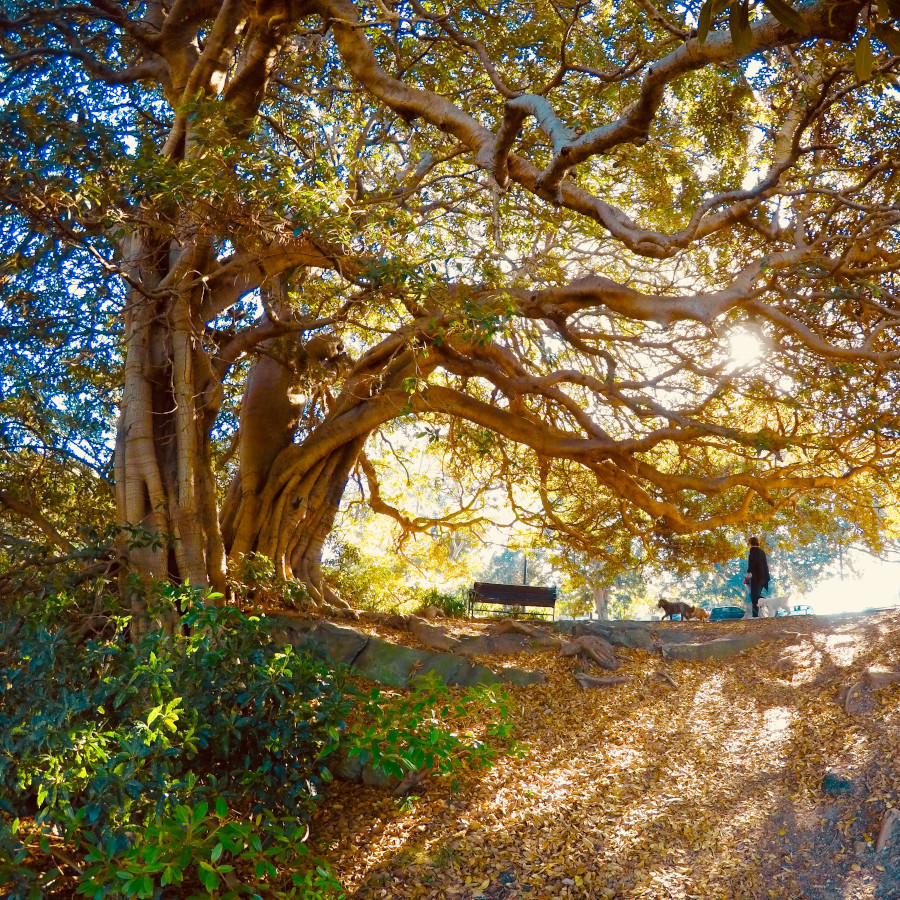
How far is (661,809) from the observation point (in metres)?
4.64

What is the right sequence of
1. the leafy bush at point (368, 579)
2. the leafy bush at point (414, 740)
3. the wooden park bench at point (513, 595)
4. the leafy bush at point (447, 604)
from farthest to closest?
the leafy bush at point (368, 579)
the wooden park bench at point (513, 595)
the leafy bush at point (447, 604)
the leafy bush at point (414, 740)

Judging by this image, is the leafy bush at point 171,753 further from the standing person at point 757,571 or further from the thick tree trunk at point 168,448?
the standing person at point 757,571

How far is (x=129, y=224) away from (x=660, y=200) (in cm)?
552

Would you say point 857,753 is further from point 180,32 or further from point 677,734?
point 180,32

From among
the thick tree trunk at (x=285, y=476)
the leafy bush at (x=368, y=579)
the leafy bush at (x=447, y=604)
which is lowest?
the leafy bush at (x=447, y=604)

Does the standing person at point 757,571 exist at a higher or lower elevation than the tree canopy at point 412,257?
lower

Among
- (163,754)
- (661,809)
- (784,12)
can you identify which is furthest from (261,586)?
(784,12)

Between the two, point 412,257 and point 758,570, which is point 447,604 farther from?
point 412,257

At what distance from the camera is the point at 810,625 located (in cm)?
835

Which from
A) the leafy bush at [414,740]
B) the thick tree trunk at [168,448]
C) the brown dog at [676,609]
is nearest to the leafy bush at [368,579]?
the brown dog at [676,609]

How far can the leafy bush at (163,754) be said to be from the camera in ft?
10.1

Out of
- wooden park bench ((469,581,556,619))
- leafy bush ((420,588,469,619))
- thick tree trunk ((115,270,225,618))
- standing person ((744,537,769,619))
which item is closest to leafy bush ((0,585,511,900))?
thick tree trunk ((115,270,225,618))

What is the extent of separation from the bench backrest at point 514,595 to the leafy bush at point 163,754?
7318 millimetres

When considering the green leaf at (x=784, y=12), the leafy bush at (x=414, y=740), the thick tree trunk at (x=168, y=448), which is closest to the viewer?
the green leaf at (x=784, y=12)
